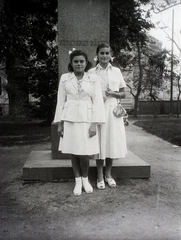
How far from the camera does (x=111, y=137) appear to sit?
420cm

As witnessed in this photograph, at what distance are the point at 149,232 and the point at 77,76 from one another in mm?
2129

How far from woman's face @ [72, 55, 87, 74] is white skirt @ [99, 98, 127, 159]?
2.09 feet

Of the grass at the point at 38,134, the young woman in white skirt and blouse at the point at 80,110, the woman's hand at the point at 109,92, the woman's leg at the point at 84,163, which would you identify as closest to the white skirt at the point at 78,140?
the young woman in white skirt and blouse at the point at 80,110

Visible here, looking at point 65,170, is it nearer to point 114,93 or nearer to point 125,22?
point 114,93

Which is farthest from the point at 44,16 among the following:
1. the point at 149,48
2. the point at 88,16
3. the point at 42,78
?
the point at 149,48

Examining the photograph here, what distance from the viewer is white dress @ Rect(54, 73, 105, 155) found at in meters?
3.93

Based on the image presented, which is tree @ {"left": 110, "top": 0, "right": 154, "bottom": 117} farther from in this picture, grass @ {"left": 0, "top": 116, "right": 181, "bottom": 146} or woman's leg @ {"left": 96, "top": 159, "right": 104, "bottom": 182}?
woman's leg @ {"left": 96, "top": 159, "right": 104, "bottom": 182}

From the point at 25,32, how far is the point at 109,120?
840 centimetres

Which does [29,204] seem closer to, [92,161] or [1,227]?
[1,227]

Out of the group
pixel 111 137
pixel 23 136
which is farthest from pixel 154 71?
pixel 111 137

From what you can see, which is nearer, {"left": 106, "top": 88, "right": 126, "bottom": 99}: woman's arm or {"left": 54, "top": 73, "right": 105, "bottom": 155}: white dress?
{"left": 54, "top": 73, "right": 105, "bottom": 155}: white dress

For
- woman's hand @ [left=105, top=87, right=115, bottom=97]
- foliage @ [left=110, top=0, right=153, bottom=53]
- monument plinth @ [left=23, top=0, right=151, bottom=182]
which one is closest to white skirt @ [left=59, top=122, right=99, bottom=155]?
woman's hand @ [left=105, top=87, right=115, bottom=97]

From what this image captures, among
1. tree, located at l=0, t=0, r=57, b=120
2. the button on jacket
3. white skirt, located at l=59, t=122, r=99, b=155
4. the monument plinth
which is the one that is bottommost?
white skirt, located at l=59, t=122, r=99, b=155

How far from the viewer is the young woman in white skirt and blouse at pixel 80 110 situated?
3.93m
